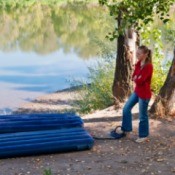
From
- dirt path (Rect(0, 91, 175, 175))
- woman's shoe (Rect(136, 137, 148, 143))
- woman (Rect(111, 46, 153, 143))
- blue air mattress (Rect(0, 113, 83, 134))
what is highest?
woman (Rect(111, 46, 153, 143))

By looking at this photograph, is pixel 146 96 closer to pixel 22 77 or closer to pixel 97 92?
pixel 97 92

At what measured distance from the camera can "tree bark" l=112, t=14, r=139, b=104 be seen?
35.6ft

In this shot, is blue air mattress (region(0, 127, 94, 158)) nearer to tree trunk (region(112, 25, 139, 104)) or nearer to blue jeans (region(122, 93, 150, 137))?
blue jeans (region(122, 93, 150, 137))

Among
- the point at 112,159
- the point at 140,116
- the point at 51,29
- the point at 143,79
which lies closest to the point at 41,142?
the point at 112,159

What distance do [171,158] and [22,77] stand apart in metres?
14.5

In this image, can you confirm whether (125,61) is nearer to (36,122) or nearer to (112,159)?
(36,122)

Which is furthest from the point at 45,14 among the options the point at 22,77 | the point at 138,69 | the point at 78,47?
the point at 138,69

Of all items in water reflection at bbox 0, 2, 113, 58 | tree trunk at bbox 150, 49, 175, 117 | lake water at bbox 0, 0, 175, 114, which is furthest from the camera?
water reflection at bbox 0, 2, 113, 58

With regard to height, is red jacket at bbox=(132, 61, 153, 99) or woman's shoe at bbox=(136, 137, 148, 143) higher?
red jacket at bbox=(132, 61, 153, 99)

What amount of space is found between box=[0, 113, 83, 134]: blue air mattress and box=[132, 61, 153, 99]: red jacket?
1221mm

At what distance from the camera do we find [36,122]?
772 cm

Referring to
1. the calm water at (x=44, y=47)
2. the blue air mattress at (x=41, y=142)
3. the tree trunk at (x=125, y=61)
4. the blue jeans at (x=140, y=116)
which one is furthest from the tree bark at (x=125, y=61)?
the blue air mattress at (x=41, y=142)

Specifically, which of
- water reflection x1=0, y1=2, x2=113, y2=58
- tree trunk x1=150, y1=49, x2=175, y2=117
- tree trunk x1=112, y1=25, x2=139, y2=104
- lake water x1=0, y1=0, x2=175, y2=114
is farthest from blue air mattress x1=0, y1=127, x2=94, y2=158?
water reflection x1=0, y1=2, x2=113, y2=58

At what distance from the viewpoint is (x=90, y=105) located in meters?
12.6
